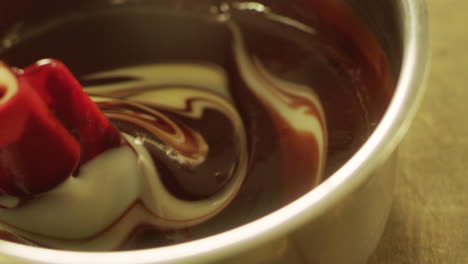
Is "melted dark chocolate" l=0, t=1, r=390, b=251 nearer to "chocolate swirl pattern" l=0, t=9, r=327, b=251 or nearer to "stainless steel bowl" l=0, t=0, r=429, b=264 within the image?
"chocolate swirl pattern" l=0, t=9, r=327, b=251

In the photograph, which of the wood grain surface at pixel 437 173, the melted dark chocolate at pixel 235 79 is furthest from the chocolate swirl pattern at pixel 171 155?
the wood grain surface at pixel 437 173

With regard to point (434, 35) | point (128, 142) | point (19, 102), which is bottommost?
point (434, 35)

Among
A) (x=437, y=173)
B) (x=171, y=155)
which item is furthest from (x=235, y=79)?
(x=437, y=173)

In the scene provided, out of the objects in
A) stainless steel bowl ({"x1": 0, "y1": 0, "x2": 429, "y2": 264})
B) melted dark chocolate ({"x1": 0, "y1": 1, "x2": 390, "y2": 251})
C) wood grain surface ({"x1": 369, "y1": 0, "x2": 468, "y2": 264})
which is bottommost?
wood grain surface ({"x1": 369, "y1": 0, "x2": 468, "y2": 264})

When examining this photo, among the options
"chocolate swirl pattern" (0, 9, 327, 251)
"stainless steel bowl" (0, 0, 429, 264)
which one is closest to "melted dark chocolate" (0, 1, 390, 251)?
"chocolate swirl pattern" (0, 9, 327, 251)

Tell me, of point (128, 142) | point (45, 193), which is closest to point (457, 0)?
point (128, 142)

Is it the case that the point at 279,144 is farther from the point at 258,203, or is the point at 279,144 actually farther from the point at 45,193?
the point at 45,193

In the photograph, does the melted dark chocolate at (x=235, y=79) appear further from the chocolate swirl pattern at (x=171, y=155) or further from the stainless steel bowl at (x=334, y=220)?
the stainless steel bowl at (x=334, y=220)
